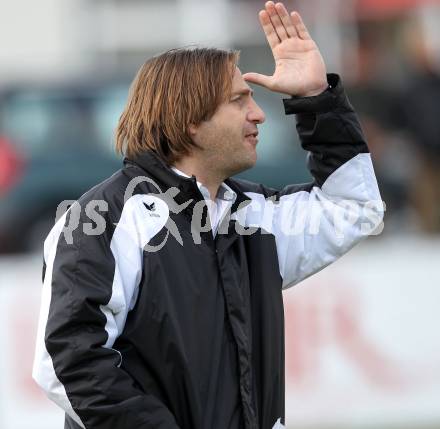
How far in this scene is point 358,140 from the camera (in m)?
3.55

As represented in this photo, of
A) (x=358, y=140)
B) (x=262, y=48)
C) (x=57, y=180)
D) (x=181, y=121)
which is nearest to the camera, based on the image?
(x=181, y=121)

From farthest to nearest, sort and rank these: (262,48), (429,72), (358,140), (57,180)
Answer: (262,48) → (57,180) → (429,72) → (358,140)

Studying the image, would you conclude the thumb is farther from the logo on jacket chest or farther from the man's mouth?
the logo on jacket chest

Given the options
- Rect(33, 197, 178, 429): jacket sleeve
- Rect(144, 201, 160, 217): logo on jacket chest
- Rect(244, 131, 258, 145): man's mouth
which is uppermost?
Rect(244, 131, 258, 145): man's mouth

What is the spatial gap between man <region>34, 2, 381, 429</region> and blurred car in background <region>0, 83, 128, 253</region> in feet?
25.4

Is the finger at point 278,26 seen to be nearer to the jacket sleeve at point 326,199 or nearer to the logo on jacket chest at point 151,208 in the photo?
the jacket sleeve at point 326,199

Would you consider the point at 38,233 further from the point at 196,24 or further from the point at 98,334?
the point at 98,334

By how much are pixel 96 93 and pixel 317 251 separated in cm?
822

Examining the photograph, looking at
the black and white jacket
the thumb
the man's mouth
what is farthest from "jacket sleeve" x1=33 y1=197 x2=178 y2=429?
the thumb

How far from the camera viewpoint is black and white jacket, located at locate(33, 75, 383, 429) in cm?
302

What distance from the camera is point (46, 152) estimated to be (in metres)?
11.4

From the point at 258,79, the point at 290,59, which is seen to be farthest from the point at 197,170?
the point at 290,59

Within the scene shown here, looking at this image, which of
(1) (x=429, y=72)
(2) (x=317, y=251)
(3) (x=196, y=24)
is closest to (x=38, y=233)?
(1) (x=429, y=72)

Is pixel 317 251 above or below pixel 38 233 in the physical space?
above
